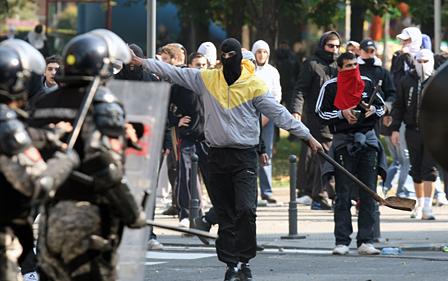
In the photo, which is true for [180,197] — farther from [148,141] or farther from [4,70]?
[4,70]

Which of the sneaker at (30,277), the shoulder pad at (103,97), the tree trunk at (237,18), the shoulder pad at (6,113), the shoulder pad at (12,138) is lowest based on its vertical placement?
the sneaker at (30,277)

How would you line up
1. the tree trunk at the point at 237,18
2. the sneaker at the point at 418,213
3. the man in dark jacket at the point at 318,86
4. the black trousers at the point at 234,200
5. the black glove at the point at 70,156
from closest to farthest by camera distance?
the black glove at the point at 70,156 < the black trousers at the point at 234,200 < the man in dark jacket at the point at 318,86 < the sneaker at the point at 418,213 < the tree trunk at the point at 237,18

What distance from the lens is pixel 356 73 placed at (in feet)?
30.2

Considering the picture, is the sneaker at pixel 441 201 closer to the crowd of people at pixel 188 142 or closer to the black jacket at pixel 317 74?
the crowd of people at pixel 188 142

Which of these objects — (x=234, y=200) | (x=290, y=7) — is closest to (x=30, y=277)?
(x=234, y=200)

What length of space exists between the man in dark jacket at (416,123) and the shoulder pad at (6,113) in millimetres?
7781

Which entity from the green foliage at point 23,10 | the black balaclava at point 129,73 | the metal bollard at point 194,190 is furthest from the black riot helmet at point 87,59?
the green foliage at point 23,10

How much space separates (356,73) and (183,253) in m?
2.81

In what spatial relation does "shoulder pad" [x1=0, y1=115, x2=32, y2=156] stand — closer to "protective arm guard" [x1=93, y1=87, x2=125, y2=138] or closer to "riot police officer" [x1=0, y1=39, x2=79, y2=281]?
"riot police officer" [x1=0, y1=39, x2=79, y2=281]

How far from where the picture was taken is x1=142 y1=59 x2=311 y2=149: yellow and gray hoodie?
746 centimetres

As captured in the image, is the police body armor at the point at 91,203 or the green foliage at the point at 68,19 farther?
the green foliage at the point at 68,19

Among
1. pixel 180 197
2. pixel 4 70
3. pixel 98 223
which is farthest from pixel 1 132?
pixel 180 197

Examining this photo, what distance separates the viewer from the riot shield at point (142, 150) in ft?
18.0

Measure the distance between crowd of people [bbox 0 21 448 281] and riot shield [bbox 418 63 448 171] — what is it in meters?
2.01
